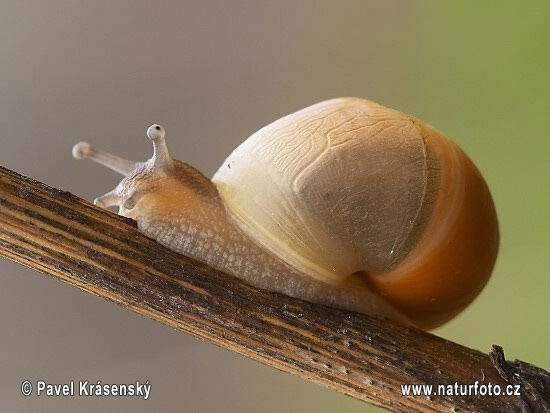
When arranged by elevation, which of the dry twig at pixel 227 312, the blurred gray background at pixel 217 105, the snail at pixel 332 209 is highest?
the blurred gray background at pixel 217 105

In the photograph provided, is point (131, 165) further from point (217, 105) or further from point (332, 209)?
point (217, 105)

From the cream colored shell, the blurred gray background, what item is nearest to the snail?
the cream colored shell

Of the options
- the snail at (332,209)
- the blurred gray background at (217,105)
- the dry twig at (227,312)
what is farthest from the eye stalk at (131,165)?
the blurred gray background at (217,105)

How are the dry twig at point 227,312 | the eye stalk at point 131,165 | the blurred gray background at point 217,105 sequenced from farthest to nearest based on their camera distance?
the blurred gray background at point 217,105 < the eye stalk at point 131,165 < the dry twig at point 227,312

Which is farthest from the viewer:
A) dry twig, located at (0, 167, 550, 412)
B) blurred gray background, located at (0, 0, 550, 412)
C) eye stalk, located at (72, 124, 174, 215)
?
blurred gray background, located at (0, 0, 550, 412)

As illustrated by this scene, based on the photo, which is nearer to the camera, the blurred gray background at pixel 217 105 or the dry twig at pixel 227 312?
the dry twig at pixel 227 312

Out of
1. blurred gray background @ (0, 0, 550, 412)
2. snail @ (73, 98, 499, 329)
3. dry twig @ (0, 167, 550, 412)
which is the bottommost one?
dry twig @ (0, 167, 550, 412)

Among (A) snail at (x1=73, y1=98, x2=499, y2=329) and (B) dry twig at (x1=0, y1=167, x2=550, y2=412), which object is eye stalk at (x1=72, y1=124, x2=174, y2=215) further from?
(B) dry twig at (x1=0, y1=167, x2=550, y2=412)

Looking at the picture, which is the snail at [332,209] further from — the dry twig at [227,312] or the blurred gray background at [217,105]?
the blurred gray background at [217,105]
